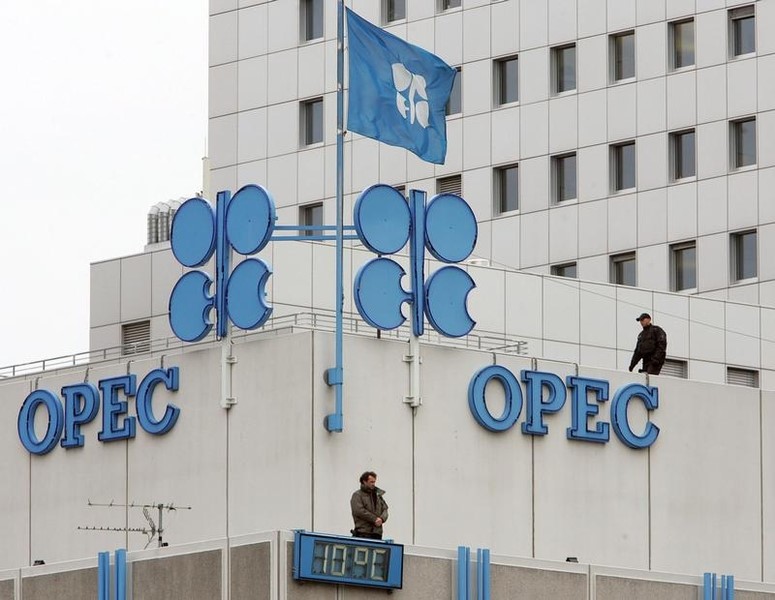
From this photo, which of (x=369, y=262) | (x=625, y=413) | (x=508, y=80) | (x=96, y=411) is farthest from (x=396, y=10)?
(x=369, y=262)

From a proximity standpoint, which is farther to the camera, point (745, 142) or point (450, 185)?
point (450, 185)

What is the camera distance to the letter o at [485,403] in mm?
55844

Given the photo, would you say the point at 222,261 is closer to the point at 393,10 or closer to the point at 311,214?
the point at 311,214

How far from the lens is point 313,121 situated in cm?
8962

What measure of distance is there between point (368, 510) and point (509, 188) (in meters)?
36.6

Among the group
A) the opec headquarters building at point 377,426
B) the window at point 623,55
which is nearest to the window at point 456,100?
the window at point 623,55

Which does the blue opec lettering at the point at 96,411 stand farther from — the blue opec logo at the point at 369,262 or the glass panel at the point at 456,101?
the glass panel at the point at 456,101

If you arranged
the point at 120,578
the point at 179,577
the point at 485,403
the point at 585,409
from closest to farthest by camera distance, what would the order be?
the point at 179,577 < the point at 120,578 < the point at 485,403 < the point at 585,409

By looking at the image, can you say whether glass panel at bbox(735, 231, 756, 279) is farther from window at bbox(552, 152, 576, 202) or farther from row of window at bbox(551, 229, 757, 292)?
window at bbox(552, 152, 576, 202)

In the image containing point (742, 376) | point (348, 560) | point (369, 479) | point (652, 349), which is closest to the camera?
point (369, 479)

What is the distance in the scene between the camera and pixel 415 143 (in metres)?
55.5

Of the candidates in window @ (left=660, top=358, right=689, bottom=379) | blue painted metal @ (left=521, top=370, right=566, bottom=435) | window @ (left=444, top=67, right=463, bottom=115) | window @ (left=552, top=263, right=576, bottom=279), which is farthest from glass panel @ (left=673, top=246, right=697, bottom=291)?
blue painted metal @ (left=521, top=370, right=566, bottom=435)

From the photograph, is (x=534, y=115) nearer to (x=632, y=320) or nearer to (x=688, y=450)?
(x=632, y=320)

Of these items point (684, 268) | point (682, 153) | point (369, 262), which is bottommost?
point (369, 262)
